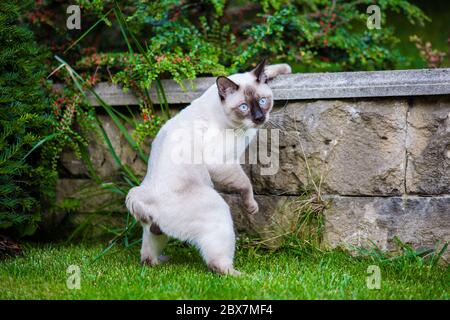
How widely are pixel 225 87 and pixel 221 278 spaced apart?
1214 mm

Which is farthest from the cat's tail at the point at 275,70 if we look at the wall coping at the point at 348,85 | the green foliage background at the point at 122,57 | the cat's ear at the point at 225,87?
the cat's ear at the point at 225,87

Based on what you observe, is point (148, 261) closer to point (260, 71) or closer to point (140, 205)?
Answer: point (140, 205)

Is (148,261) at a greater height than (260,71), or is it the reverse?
(260,71)

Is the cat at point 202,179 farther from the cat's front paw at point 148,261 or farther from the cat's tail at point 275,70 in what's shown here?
the cat's tail at point 275,70

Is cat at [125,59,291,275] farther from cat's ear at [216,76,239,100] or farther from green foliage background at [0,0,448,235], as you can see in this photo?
green foliage background at [0,0,448,235]

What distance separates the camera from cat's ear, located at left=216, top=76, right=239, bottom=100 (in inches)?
145

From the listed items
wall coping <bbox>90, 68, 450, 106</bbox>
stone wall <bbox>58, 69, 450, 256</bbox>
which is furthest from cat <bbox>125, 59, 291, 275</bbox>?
stone wall <bbox>58, 69, 450, 256</bbox>

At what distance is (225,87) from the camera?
12.2 ft

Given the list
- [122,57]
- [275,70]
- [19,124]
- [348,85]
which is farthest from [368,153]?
[19,124]

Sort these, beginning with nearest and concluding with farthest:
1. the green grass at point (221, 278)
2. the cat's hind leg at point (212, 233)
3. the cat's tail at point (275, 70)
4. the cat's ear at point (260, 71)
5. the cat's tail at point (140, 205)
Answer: the green grass at point (221, 278), the cat's hind leg at point (212, 233), the cat's tail at point (140, 205), the cat's ear at point (260, 71), the cat's tail at point (275, 70)

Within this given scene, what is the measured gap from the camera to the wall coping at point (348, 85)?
3762mm

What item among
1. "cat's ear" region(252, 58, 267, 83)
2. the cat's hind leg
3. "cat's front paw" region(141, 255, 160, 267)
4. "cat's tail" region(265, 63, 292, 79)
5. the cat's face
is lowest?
"cat's front paw" region(141, 255, 160, 267)

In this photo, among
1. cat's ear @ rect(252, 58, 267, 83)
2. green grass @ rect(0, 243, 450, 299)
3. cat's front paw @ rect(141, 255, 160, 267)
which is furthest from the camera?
cat's front paw @ rect(141, 255, 160, 267)
